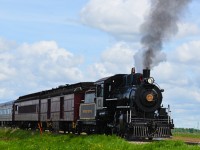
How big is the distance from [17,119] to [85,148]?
38.6 meters

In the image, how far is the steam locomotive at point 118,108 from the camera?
24.9m

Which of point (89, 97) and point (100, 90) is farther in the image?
point (89, 97)

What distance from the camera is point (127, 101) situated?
84.7 ft

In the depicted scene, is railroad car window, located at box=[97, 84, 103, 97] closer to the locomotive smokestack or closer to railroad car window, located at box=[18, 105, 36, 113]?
the locomotive smokestack

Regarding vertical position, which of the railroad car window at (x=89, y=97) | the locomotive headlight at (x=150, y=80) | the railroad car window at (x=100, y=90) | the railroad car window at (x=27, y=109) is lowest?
the railroad car window at (x=27, y=109)

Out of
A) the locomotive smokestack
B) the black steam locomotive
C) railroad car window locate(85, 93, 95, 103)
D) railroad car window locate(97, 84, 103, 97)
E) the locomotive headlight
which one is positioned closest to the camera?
the black steam locomotive

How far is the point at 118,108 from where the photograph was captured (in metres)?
26.7

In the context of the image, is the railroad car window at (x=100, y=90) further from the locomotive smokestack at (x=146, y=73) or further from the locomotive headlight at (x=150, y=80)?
the locomotive headlight at (x=150, y=80)

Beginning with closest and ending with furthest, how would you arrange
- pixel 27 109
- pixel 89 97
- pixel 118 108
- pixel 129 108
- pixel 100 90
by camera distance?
Answer: pixel 129 108, pixel 118 108, pixel 100 90, pixel 89 97, pixel 27 109

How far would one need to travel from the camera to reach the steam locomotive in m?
24.9

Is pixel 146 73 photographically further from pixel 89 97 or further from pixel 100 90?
pixel 89 97

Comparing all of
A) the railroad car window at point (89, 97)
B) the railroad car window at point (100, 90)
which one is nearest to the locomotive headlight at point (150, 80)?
the railroad car window at point (100, 90)

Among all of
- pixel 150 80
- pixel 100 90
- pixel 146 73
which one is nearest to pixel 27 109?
pixel 100 90

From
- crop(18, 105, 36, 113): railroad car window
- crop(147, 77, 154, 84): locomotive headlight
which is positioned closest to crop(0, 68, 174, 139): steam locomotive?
crop(147, 77, 154, 84): locomotive headlight
